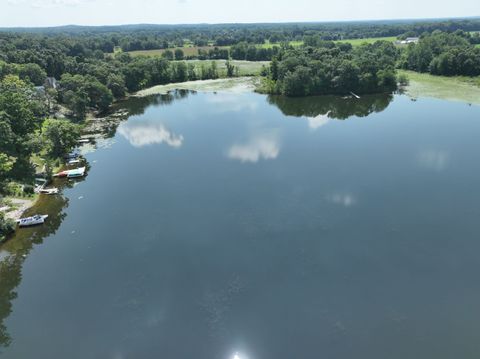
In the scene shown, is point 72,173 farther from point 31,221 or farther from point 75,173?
point 31,221

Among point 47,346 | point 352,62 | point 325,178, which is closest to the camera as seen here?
point 47,346

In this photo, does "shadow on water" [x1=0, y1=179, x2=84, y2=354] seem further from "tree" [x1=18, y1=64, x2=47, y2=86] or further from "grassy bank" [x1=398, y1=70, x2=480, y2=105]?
"grassy bank" [x1=398, y1=70, x2=480, y2=105]

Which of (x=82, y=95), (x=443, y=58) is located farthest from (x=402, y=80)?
(x=82, y=95)

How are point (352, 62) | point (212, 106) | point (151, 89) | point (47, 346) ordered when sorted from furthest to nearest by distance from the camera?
point (151, 89) < point (352, 62) < point (212, 106) < point (47, 346)

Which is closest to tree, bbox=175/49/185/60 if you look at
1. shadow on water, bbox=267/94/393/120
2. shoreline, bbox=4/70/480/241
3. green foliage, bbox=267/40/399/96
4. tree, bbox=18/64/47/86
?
shoreline, bbox=4/70/480/241

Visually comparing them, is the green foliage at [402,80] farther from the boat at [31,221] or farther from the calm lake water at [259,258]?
the boat at [31,221]

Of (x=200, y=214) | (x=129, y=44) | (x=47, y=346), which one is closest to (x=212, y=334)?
(x=47, y=346)

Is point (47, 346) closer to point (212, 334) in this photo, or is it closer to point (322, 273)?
point (212, 334)
